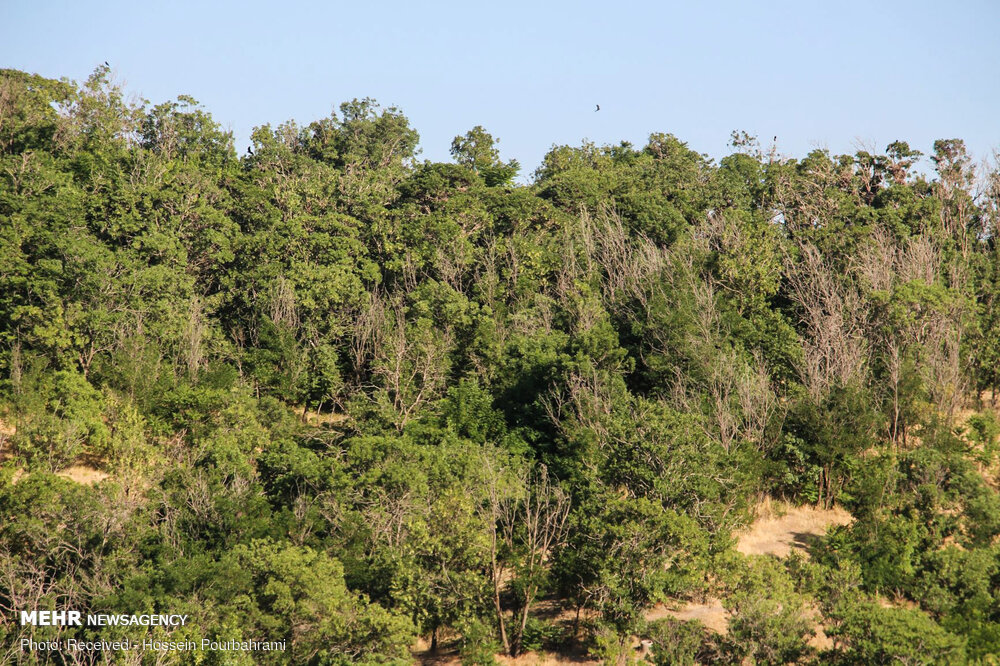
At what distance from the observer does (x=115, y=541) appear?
3906 centimetres

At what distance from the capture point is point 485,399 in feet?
168

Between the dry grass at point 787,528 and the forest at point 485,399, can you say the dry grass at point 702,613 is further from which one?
the dry grass at point 787,528

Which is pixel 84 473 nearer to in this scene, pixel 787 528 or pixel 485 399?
pixel 485 399

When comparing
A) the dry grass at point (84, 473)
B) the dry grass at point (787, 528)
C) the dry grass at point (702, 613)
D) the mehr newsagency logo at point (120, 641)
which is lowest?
the dry grass at point (702, 613)

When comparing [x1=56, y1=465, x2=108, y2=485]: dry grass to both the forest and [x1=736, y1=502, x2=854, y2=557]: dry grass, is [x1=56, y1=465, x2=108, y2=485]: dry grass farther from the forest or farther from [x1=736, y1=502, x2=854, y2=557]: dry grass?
[x1=736, y1=502, x2=854, y2=557]: dry grass

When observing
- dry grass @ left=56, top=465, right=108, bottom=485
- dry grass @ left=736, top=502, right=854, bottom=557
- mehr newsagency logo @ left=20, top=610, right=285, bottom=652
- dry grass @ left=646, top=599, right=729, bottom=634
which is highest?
dry grass @ left=56, top=465, right=108, bottom=485

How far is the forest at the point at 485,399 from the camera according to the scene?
37.1m

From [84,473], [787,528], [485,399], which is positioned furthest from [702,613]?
[84,473]

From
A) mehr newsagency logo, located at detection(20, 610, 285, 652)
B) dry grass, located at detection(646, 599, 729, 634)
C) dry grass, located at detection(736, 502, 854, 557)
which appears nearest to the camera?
mehr newsagency logo, located at detection(20, 610, 285, 652)

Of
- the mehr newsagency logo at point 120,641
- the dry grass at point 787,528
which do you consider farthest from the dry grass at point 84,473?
the dry grass at point 787,528

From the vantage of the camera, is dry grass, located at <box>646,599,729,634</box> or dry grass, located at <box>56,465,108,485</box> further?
dry grass, located at <box>56,465,108,485</box>

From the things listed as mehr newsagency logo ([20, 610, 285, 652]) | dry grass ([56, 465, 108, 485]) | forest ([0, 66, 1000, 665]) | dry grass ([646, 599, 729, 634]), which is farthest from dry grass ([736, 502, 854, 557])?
dry grass ([56, 465, 108, 485])

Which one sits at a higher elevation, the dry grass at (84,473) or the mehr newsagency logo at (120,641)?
the dry grass at (84,473)

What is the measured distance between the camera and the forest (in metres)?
37.1
